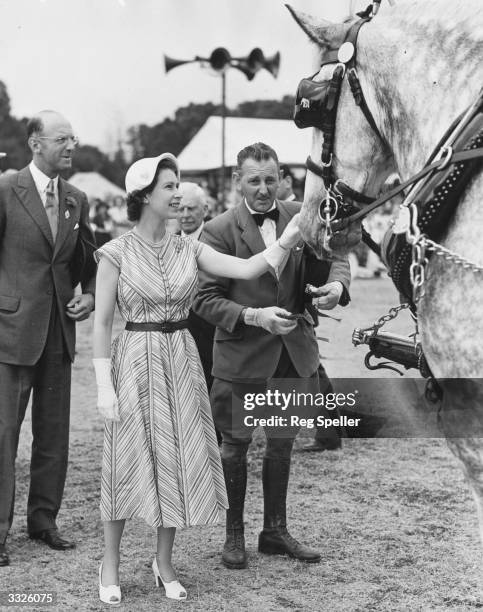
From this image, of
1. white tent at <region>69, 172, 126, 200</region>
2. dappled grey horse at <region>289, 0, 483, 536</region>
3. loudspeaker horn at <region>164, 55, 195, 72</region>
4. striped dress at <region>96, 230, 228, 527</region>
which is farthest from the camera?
white tent at <region>69, 172, 126, 200</region>

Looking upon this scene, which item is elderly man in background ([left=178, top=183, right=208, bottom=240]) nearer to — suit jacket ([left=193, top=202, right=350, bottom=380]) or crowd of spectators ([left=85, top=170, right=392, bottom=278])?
suit jacket ([left=193, top=202, right=350, bottom=380])

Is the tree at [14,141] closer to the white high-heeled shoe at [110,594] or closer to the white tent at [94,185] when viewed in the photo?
the white tent at [94,185]

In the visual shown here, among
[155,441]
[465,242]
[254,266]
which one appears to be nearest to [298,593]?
[155,441]

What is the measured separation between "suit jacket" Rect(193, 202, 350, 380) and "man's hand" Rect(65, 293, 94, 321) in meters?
0.70

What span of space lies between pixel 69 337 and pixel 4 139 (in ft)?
174

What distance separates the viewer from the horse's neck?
2475 mm

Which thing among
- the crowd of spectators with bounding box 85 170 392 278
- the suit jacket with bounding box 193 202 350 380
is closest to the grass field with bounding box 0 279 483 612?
the suit jacket with bounding box 193 202 350 380

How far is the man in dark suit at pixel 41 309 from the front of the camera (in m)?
4.37

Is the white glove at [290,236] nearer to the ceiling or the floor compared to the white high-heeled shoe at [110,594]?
nearer to the ceiling

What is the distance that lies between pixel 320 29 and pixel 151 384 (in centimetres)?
175

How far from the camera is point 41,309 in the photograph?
445 centimetres

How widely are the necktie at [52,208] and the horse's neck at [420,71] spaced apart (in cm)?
230

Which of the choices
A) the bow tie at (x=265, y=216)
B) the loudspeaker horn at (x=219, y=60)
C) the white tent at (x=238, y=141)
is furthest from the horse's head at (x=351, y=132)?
the white tent at (x=238, y=141)

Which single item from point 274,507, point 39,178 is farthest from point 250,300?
point 39,178
